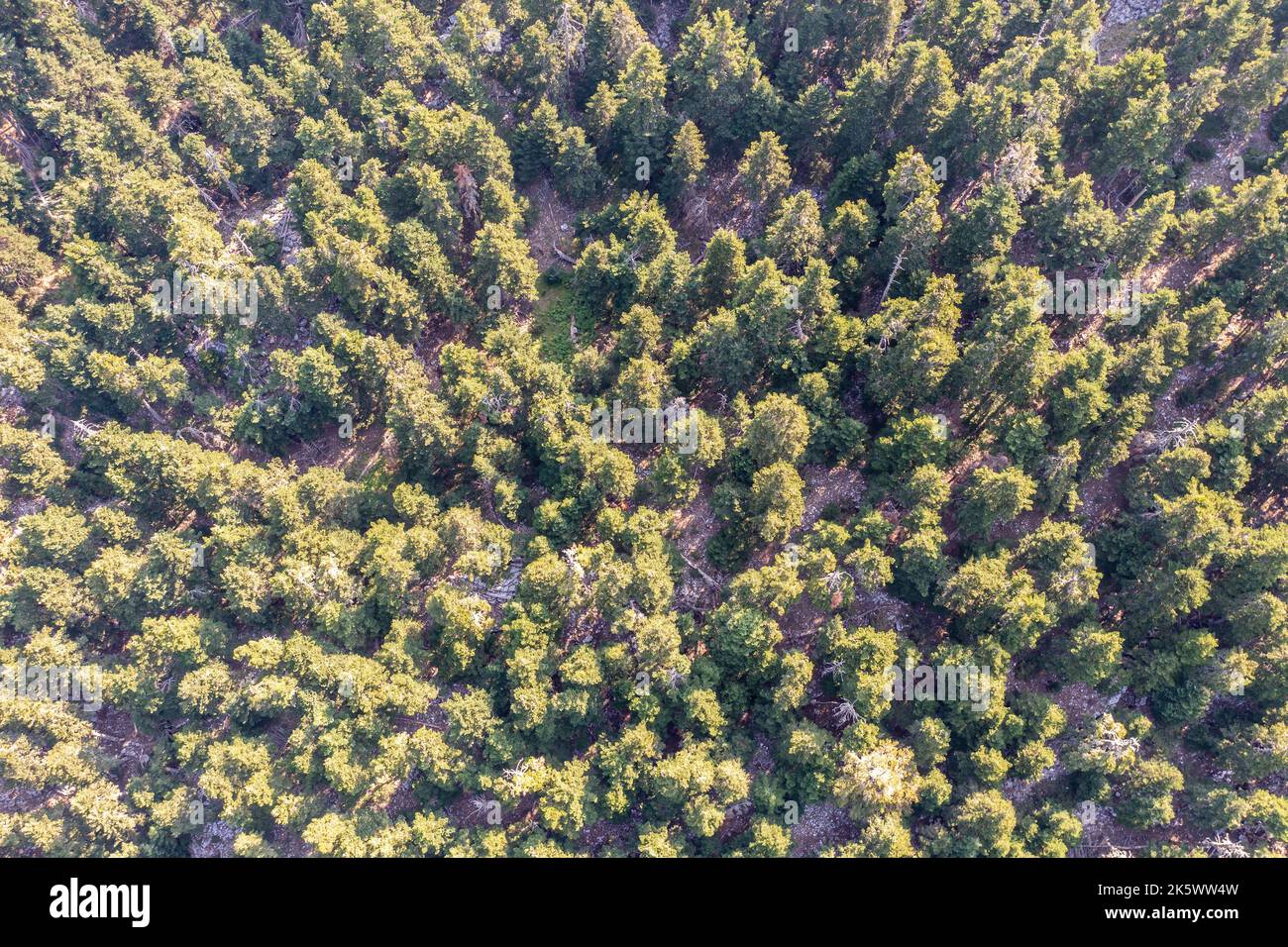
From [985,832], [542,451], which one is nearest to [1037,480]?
[985,832]

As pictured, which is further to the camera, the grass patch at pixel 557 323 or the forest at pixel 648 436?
the grass patch at pixel 557 323

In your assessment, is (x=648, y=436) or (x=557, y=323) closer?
(x=648, y=436)

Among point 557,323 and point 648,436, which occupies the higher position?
point 557,323

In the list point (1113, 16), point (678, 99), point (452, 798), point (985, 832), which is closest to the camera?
point (985, 832)

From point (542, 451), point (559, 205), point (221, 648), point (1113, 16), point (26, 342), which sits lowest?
point (221, 648)

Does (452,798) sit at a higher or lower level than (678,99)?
lower

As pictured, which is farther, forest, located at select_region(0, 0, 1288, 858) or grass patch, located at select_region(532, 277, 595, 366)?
grass patch, located at select_region(532, 277, 595, 366)

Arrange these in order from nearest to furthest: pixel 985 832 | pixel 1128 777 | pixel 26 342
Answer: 1. pixel 985 832
2. pixel 1128 777
3. pixel 26 342

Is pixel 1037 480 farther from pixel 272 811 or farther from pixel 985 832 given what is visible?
pixel 272 811
